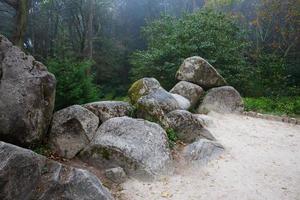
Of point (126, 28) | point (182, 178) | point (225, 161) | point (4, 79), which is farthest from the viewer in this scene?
point (126, 28)

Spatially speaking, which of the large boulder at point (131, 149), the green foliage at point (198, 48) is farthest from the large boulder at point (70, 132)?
the green foliage at point (198, 48)

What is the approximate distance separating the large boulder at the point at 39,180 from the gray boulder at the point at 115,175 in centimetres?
83

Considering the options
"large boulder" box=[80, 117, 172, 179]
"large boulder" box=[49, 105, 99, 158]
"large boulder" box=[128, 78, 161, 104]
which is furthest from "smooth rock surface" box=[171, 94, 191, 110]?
"large boulder" box=[49, 105, 99, 158]

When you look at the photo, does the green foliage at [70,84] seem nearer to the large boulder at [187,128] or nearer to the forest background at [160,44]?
the forest background at [160,44]

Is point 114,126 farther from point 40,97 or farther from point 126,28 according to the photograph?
point 126,28

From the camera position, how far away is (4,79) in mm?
5371

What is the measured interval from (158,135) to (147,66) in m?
7.71

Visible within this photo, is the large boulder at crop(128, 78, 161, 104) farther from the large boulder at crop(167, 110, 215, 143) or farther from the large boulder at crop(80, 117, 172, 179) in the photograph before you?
→ the large boulder at crop(80, 117, 172, 179)

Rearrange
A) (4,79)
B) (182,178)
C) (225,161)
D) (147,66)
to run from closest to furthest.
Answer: (4,79)
(182,178)
(225,161)
(147,66)

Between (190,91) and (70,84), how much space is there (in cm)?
410

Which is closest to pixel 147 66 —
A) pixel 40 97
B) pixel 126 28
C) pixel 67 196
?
pixel 40 97

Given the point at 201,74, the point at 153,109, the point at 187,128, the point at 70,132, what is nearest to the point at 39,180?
the point at 70,132

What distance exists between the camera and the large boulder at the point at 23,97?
5.21m

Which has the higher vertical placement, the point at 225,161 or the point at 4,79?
the point at 4,79
